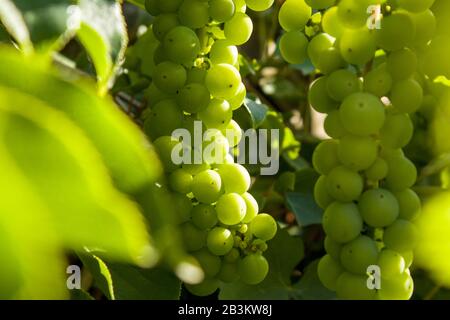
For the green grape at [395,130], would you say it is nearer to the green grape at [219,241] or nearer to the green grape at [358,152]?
the green grape at [358,152]

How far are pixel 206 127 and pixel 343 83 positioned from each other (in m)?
0.10

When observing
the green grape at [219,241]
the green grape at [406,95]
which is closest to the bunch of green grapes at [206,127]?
the green grape at [219,241]

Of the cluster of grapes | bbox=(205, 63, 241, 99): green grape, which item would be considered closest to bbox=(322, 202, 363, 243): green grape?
the cluster of grapes

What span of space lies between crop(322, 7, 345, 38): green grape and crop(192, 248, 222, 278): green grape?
0.17m

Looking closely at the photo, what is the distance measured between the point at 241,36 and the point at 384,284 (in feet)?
0.63

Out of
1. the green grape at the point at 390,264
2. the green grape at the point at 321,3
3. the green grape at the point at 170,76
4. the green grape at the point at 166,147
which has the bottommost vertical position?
the green grape at the point at 390,264

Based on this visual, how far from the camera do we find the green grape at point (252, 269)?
0.47 metres

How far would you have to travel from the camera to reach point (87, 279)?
0.77 m

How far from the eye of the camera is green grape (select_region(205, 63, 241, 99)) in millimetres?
451

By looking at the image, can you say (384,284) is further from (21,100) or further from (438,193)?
(21,100)

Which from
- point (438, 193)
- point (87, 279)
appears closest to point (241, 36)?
point (438, 193)

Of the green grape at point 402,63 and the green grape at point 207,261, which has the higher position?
the green grape at point 402,63

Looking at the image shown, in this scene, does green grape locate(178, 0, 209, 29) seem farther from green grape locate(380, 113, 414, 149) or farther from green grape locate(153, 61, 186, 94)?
green grape locate(380, 113, 414, 149)

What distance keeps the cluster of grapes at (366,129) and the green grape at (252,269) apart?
0.04 metres
